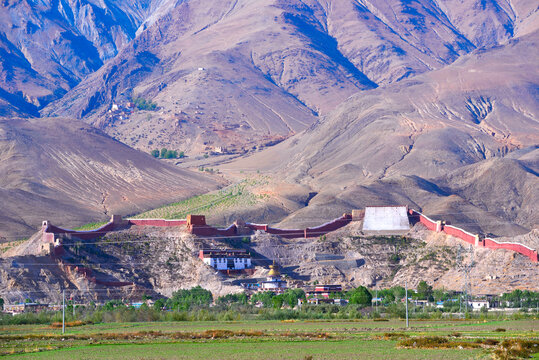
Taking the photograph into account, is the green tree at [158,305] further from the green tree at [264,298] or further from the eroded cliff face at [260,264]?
the green tree at [264,298]

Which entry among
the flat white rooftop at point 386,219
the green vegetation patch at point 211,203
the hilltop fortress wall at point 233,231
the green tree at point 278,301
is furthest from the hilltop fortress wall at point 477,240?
the green vegetation patch at point 211,203

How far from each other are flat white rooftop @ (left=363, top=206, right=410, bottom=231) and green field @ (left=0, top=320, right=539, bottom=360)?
5005 cm

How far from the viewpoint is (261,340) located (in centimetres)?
5453

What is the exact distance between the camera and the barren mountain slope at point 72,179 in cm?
15550

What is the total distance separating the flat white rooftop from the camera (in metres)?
122

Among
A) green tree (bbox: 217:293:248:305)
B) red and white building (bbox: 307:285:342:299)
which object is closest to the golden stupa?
red and white building (bbox: 307:285:342:299)

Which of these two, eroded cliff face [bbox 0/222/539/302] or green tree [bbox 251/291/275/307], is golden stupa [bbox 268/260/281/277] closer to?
eroded cliff face [bbox 0/222/539/302]

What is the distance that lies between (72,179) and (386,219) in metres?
72.5

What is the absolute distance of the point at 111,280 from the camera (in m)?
102

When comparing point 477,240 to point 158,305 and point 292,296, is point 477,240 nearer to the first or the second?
point 292,296

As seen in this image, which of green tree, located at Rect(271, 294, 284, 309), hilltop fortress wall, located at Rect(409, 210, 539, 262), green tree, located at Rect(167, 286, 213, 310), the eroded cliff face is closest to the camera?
green tree, located at Rect(271, 294, 284, 309)

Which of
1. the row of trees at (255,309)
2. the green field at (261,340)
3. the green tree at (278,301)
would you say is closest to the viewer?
the green field at (261,340)

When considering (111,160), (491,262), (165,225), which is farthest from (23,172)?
(491,262)

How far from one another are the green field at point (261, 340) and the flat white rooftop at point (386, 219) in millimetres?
50048
